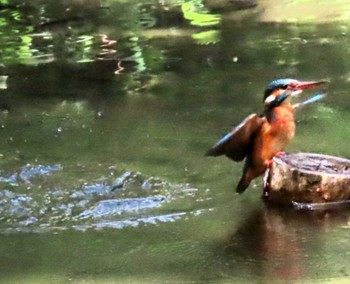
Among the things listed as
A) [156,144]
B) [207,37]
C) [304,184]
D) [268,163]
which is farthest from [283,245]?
[207,37]

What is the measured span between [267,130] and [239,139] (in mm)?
171

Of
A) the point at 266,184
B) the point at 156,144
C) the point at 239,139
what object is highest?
the point at 239,139

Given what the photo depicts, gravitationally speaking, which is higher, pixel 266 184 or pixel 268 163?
pixel 268 163

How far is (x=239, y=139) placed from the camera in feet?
16.0

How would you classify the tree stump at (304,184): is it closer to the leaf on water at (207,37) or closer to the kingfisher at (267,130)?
the kingfisher at (267,130)

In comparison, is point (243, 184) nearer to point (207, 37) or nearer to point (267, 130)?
point (267, 130)

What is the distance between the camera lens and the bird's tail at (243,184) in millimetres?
5055

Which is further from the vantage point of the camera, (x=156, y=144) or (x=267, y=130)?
(x=156, y=144)

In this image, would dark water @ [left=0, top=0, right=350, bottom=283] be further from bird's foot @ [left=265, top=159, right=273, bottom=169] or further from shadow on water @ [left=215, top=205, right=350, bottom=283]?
bird's foot @ [left=265, top=159, right=273, bottom=169]

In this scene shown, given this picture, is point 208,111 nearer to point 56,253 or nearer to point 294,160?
point 294,160

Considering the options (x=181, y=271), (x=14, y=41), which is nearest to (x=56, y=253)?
(x=181, y=271)

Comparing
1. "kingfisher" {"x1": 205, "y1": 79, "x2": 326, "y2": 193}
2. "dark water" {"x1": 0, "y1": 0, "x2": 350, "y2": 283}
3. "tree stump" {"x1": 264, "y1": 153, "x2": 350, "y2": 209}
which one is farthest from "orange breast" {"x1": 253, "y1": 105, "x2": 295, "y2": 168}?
"dark water" {"x1": 0, "y1": 0, "x2": 350, "y2": 283}

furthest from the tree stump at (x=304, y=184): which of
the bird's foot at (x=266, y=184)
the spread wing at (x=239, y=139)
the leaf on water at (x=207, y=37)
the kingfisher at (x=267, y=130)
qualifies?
the leaf on water at (x=207, y=37)

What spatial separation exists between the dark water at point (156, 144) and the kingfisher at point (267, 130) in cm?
33
